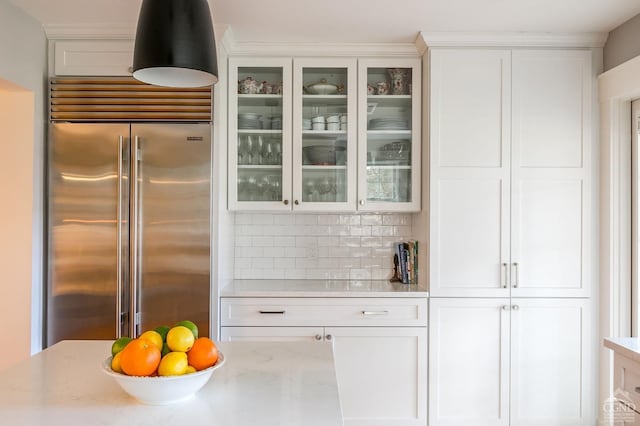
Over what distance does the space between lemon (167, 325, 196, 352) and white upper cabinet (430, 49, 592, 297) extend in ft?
6.23

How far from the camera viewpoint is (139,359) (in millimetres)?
1210

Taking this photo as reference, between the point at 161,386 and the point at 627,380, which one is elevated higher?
the point at 161,386

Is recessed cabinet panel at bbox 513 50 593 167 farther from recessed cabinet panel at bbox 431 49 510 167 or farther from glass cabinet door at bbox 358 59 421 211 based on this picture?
glass cabinet door at bbox 358 59 421 211

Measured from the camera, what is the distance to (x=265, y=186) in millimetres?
3105

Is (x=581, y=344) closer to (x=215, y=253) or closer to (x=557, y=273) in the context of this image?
(x=557, y=273)

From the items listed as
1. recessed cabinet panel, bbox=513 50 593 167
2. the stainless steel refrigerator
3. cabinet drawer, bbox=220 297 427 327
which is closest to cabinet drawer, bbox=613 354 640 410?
cabinet drawer, bbox=220 297 427 327

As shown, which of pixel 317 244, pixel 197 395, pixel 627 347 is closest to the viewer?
pixel 197 395

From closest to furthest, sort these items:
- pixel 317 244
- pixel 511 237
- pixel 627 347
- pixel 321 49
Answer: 1. pixel 627 347
2. pixel 511 237
3. pixel 321 49
4. pixel 317 244

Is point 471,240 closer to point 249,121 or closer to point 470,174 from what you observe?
A: point 470,174

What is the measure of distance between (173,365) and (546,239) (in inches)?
94.8

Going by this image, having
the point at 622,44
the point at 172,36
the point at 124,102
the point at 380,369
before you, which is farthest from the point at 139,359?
the point at 622,44

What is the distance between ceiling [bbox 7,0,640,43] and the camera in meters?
2.53

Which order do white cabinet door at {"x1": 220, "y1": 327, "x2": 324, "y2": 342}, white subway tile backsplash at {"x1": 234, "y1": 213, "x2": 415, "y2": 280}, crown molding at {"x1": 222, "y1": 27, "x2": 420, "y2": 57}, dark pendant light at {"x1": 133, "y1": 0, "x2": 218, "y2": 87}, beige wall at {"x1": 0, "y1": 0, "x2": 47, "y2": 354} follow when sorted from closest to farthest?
1. dark pendant light at {"x1": 133, "y1": 0, "x2": 218, "y2": 87}
2. beige wall at {"x1": 0, "y1": 0, "x2": 47, "y2": 354}
3. white cabinet door at {"x1": 220, "y1": 327, "x2": 324, "y2": 342}
4. crown molding at {"x1": 222, "y1": 27, "x2": 420, "y2": 57}
5. white subway tile backsplash at {"x1": 234, "y1": 213, "x2": 415, "y2": 280}

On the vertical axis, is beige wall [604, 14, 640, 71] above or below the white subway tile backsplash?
above
